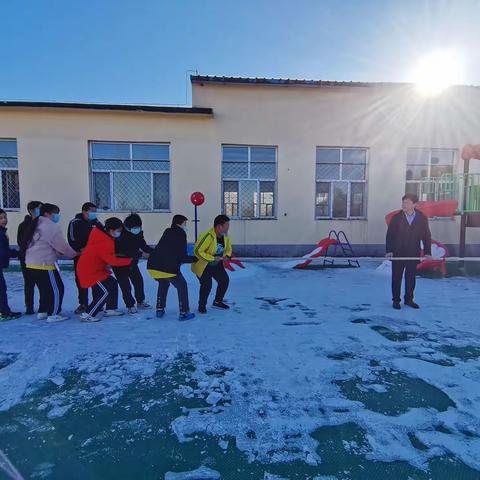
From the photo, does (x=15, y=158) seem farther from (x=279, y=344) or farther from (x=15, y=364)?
(x=279, y=344)

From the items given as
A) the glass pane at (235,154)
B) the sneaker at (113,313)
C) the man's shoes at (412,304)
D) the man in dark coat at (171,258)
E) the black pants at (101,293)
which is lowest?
the sneaker at (113,313)

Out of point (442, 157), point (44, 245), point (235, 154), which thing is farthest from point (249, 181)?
point (44, 245)

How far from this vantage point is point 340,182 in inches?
397

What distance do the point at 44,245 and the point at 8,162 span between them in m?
6.97

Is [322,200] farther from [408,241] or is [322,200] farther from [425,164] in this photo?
[408,241]

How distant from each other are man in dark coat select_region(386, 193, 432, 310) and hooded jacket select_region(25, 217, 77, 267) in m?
4.72

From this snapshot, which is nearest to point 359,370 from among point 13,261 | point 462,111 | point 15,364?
point 15,364

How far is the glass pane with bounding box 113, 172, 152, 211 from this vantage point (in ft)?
31.4

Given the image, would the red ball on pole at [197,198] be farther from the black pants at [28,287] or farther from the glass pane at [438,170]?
the glass pane at [438,170]

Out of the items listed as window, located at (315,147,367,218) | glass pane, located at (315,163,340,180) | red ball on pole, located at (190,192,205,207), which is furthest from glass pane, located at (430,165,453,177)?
red ball on pole, located at (190,192,205,207)

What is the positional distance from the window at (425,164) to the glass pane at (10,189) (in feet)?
38.6

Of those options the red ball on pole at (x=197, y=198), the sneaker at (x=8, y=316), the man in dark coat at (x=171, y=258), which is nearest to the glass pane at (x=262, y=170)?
the red ball on pole at (x=197, y=198)

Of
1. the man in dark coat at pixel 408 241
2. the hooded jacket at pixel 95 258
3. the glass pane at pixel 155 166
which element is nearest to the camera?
the hooded jacket at pixel 95 258

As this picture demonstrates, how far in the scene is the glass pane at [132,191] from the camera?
31.4 feet
